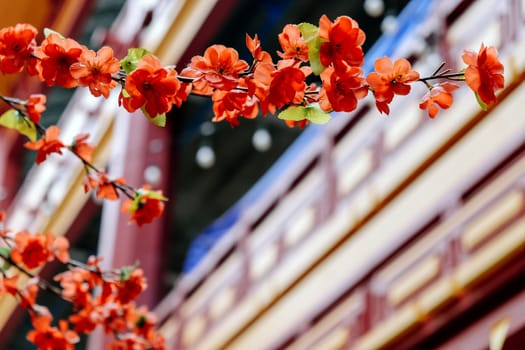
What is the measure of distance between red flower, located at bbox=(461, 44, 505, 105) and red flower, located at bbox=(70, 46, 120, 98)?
79 cm

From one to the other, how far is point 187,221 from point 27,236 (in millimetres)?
12229

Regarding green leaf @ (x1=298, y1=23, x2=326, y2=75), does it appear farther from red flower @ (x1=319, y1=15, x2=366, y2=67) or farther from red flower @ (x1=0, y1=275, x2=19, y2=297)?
red flower @ (x1=0, y1=275, x2=19, y2=297)

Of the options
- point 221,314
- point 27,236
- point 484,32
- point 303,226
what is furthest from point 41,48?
point 221,314

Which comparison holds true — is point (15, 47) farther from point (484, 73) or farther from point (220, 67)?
point (484, 73)

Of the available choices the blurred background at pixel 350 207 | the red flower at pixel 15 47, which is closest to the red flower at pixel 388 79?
the red flower at pixel 15 47

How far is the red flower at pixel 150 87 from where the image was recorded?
2.40m

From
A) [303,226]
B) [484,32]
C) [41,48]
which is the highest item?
[484,32]

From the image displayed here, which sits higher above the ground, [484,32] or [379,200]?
[484,32]

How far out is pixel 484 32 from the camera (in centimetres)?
604

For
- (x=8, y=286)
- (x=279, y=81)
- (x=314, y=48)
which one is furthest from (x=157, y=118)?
(x=8, y=286)

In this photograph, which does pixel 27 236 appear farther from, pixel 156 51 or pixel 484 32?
pixel 156 51

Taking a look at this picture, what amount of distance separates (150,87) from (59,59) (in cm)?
24

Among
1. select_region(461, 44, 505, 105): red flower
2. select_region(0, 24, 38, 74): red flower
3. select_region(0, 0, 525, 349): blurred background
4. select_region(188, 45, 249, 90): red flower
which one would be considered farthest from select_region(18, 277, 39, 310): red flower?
select_region(0, 0, 525, 349): blurred background

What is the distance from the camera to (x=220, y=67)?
2455 millimetres
